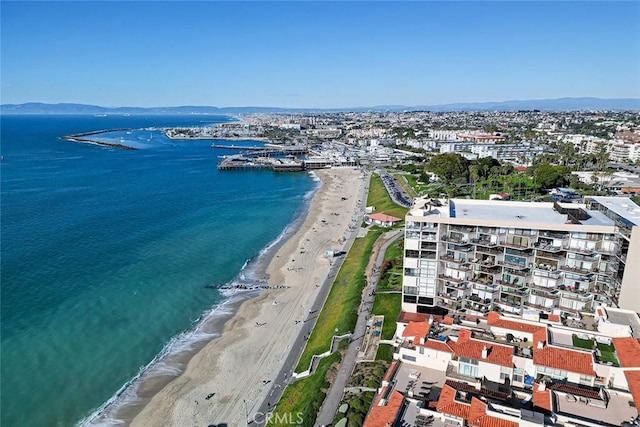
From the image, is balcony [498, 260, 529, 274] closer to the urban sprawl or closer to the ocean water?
the urban sprawl

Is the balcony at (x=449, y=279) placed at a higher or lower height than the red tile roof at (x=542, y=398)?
higher

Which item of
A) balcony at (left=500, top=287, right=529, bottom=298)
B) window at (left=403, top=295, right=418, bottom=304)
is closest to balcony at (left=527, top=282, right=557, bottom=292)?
balcony at (left=500, top=287, right=529, bottom=298)

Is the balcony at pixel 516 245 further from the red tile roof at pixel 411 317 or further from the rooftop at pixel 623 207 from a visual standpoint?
the red tile roof at pixel 411 317

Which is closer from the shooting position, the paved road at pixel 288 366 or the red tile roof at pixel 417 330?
the red tile roof at pixel 417 330

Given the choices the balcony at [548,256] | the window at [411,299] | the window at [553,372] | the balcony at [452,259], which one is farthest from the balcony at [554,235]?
the window at [553,372]

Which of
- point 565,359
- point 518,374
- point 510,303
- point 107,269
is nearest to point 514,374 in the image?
point 518,374

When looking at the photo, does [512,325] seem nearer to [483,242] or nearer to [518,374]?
[518,374]
